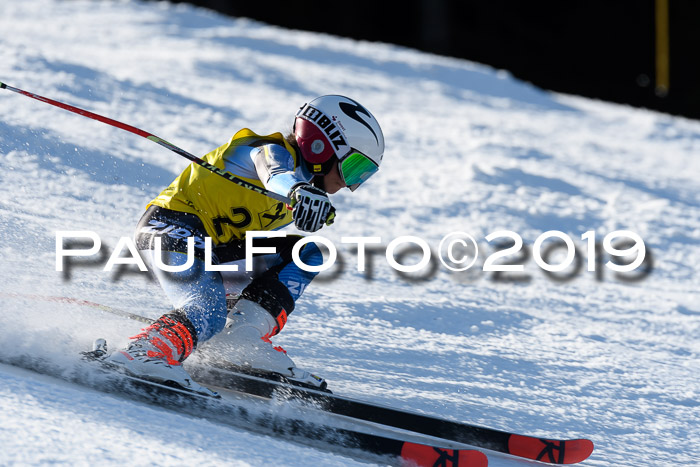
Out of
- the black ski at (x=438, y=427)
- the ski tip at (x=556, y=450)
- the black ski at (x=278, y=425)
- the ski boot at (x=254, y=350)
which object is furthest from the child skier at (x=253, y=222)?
the ski tip at (x=556, y=450)

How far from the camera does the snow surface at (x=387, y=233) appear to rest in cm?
290

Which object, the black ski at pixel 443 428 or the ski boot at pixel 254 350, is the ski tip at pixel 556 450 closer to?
the black ski at pixel 443 428

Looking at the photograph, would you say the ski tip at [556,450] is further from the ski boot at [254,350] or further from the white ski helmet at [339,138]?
the white ski helmet at [339,138]

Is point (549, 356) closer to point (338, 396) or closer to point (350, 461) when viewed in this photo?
point (338, 396)

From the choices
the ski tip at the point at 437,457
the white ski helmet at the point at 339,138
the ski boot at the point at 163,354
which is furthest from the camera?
the white ski helmet at the point at 339,138

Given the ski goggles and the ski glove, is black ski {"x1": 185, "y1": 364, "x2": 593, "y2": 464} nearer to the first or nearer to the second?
the ski glove

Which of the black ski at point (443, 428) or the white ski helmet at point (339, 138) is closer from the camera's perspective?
the black ski at point (443, 428)

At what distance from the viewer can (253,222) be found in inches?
128

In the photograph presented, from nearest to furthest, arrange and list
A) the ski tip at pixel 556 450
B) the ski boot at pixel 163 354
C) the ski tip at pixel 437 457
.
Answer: the ski tip at pixel 437 457 < the ski boot at pixel 163 354 < the ski tip at pixel 556 450

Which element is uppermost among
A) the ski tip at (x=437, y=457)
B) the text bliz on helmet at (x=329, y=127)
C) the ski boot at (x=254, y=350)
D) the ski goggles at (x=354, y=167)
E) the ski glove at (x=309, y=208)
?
the text bliz on helmet at (x=329, y=127)

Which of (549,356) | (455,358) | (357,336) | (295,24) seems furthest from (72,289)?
(295,24)

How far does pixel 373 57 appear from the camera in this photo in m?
11.9

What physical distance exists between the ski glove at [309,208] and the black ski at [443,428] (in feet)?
1.81

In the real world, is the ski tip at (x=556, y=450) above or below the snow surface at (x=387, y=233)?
below
